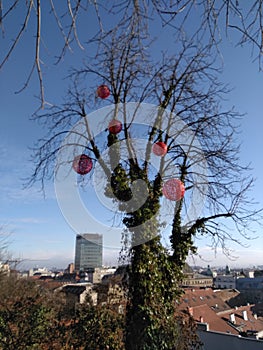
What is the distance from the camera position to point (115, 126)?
4.46 m

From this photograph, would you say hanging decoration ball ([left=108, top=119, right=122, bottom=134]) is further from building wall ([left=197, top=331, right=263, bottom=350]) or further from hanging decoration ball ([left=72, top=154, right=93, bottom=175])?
building wall ([left=197, top=331, right=263, bottom=350])

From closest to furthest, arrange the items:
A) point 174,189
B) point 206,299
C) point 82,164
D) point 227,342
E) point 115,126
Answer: point 174,189, point 82,164, point 115,126, point 227,342, point 206,299

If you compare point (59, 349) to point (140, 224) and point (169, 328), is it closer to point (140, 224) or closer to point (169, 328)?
point (169, 328)

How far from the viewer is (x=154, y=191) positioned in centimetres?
473

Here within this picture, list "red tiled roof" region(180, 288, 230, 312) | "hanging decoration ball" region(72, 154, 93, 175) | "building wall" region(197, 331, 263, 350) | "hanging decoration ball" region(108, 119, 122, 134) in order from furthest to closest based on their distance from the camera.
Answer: "red tiled roof" region(180, 288, 230, 312)
"building wall" region(197, 331, 263, 350)
"hanging decoration ball" region(108, 119, 122, 134)
"hanging decoration ball" region(72, 154, 93, 175)

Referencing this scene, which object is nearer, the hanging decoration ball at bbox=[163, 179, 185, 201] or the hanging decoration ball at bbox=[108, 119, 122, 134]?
the hanging decoration ball at bbox=[163, 179, 185, 201]

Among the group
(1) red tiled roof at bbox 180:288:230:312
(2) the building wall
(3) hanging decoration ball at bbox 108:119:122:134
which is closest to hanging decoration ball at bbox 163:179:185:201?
(3) hanging decoration ball at bbox 108:119:122:134

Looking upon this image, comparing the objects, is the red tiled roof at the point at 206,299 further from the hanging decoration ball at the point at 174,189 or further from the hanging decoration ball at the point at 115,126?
the hanging decoration ball at the point at 174,189

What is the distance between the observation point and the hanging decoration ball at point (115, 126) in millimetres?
4469

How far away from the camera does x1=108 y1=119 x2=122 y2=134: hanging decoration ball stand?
4469 mm

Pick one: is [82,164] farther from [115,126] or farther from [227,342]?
[227,342]

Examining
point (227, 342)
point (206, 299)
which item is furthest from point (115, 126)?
point (206, 299)

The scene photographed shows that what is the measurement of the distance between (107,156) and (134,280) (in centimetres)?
199

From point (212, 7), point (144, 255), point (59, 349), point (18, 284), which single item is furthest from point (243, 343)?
point (212, 7)
